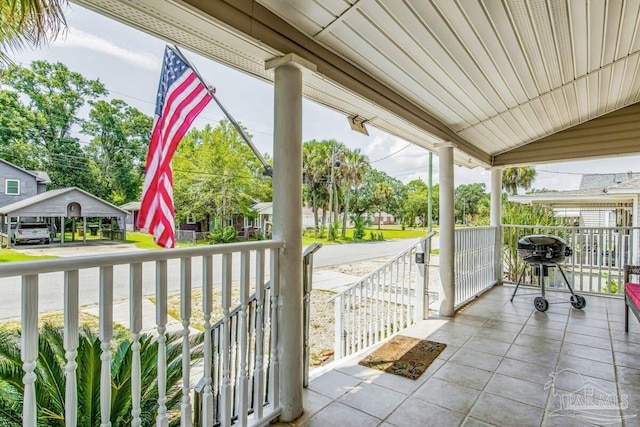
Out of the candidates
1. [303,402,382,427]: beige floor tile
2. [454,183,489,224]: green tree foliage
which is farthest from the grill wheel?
[454,183,489,224]: green tree foliage

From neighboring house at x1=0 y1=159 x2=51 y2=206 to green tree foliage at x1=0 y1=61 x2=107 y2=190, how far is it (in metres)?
1.69

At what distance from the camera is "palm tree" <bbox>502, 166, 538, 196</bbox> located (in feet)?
90.4

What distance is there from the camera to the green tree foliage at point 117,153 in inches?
331

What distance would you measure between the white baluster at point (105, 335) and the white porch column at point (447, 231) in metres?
3.69

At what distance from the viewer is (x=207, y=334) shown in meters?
1.59

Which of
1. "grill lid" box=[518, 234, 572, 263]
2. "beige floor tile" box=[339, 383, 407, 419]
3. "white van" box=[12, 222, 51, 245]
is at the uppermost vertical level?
"white van" box=[12, 222, 51, 245]

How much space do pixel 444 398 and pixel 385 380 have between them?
16.6 inches

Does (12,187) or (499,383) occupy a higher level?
(12,187)

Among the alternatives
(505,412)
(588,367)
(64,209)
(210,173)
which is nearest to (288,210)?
(505,412)

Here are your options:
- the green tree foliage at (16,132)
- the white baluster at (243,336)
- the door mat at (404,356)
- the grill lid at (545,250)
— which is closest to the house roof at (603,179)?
the grill lid at (545,250)

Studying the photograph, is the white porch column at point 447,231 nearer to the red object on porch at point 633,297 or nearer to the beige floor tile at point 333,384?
the red object on porch at point 633,297

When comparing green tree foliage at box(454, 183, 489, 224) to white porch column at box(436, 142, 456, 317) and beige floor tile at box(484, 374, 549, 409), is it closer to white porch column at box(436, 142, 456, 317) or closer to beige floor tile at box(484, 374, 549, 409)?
white porch column at box(436, 142, 456, 317)

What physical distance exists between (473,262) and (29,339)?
16.6 ft

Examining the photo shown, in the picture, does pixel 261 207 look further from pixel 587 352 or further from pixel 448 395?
pixel 448 395
